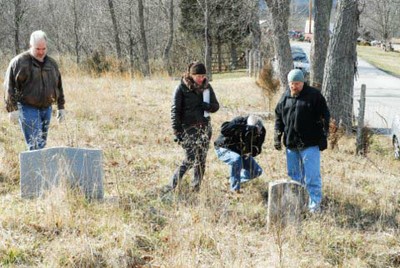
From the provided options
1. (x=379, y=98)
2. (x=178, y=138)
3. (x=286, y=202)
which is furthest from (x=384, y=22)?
(x=286, y=202)

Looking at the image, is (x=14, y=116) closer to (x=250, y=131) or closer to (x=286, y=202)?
(x=250, y=131)

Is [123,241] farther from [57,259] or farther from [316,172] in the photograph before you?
[316,172]

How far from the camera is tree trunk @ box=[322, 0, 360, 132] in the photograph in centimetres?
1005

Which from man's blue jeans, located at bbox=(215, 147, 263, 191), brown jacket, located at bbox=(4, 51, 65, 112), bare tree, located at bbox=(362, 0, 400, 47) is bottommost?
man's blue jeans, located at bbox=(215, 147, 263, 191)

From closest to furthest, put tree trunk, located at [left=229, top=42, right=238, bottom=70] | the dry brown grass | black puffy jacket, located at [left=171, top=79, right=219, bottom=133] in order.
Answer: the dry brown grass → black puffy jacket, located at [left=171, top=79, right=219, bottom=133] → tree trunk, located at [left=229, top=42, right=238, bottom=70]

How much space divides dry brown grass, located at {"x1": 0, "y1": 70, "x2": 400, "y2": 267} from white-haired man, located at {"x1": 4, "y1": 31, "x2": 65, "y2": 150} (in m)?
0.70

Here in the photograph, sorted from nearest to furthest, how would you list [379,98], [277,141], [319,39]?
[277,141] < [319,39] < [379,98]

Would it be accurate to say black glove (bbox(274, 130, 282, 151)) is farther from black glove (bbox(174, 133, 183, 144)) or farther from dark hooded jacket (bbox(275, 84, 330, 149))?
black glove (bbox(174, 133, 183, 144))

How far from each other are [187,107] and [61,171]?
5.38 ft

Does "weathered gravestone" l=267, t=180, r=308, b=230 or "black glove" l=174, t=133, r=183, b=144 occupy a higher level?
"black glove" l=174, t=133, r=183, b=144

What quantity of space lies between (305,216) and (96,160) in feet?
7.99

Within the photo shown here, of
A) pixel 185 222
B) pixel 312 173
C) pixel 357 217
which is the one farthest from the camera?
pixel 312 173

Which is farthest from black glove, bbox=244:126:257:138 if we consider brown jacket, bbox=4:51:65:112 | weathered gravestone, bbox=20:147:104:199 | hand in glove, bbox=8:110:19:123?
hand in glove, bbox=8:110:19:123

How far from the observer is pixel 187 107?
5.82 metres
